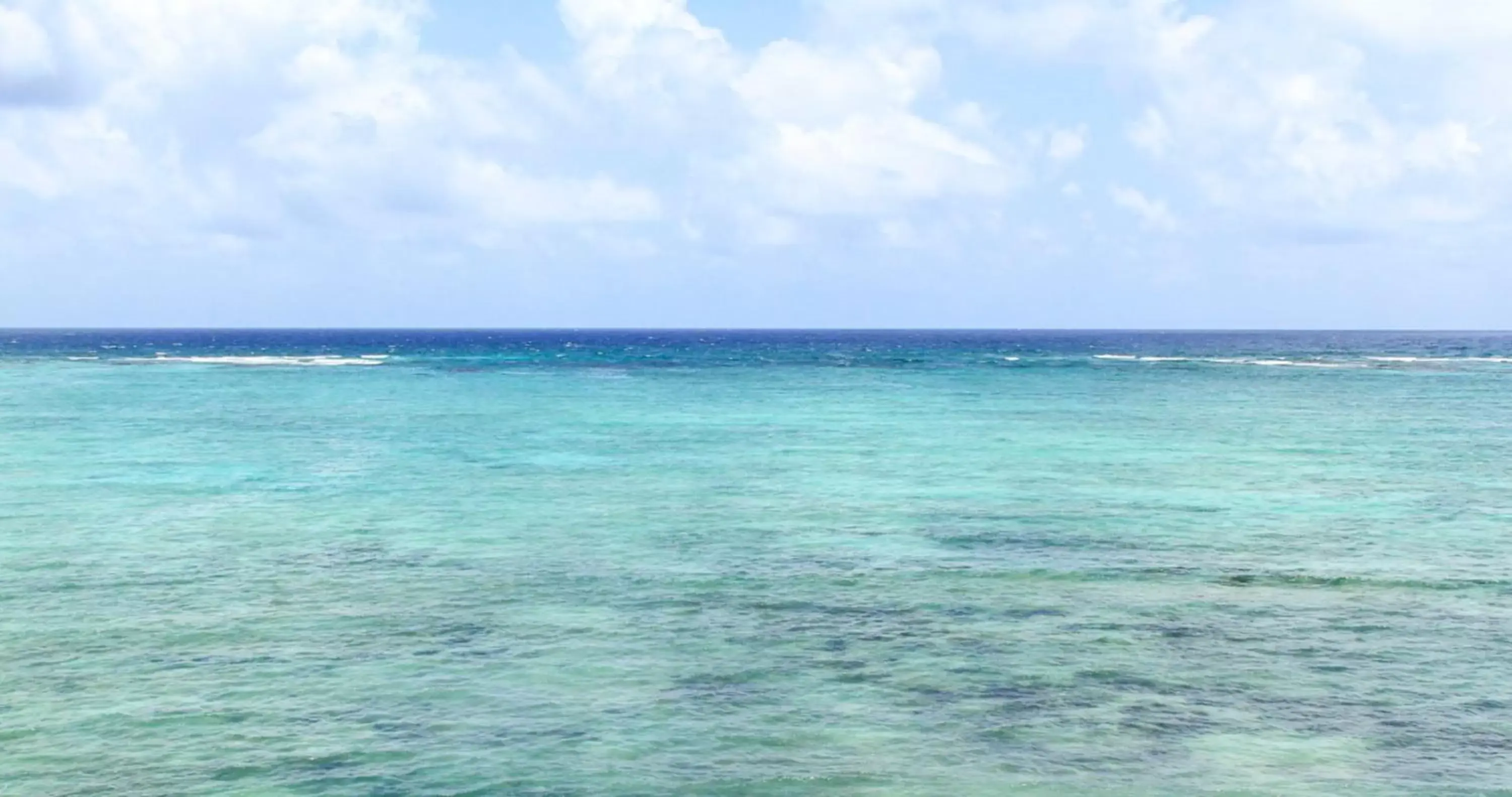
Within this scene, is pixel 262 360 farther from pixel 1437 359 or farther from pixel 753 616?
pixel 1437 359

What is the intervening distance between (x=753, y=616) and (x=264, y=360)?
11824 cm

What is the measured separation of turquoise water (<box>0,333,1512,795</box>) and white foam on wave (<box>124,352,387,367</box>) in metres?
72.3

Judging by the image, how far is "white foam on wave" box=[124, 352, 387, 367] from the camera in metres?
118

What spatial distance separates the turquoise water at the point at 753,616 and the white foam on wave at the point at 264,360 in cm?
7229

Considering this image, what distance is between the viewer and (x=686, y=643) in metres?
18.6

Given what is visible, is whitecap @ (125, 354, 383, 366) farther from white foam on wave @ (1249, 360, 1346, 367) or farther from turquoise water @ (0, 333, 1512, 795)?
white foam on wave @ (1249, 360, 1346, 367)

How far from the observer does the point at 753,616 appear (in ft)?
66.0

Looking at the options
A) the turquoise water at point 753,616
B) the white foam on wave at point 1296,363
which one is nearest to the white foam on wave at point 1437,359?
the white foam on wave at point 1296,363

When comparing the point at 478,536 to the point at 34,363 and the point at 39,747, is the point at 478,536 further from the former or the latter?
the point at 34,363

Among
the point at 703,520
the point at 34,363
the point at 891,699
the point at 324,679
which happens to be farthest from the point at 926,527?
the point at 34,363

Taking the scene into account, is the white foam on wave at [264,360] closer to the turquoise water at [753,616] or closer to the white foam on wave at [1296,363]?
the turquoise water at [753,616]

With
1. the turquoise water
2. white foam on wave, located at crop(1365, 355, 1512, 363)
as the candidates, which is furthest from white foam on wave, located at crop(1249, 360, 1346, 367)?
the turquoise water

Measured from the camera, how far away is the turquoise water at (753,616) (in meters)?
14.1

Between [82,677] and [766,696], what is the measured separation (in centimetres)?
982
